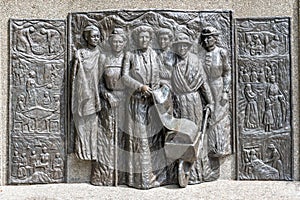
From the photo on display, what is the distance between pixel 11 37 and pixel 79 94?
65 cm

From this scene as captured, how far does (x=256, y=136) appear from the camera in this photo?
9.81 feet

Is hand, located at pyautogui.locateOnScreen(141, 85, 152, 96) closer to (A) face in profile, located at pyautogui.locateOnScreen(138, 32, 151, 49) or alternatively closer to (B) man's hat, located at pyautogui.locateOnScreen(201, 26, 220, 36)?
(A) face in profile, located at pyautogui.locateOnScreen(138, 32, 151, 49)

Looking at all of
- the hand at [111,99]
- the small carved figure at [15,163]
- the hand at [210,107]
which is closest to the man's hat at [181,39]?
the hand at [210,107]

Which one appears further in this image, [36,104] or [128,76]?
[36,104]

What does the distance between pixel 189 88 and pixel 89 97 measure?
698mm

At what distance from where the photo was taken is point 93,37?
113 inches

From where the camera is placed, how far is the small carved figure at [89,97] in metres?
2.88

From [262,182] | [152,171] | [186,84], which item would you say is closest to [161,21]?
[186,84]

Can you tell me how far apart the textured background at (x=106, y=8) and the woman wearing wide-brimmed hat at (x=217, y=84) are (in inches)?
6.4

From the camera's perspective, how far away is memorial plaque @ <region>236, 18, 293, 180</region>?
2.99 m

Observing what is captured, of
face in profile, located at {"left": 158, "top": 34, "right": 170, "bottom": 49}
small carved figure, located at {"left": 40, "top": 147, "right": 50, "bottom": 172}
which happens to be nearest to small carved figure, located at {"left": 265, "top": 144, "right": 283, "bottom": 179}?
face in profile, located at {"left": 158, "top": 34, "right": 170, "bottom": 49}

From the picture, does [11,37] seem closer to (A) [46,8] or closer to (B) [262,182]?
(A) [46,8]

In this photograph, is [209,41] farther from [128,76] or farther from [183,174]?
[183,174]

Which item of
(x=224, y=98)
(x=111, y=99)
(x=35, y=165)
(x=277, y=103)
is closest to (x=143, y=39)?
(x=111, y=99)
